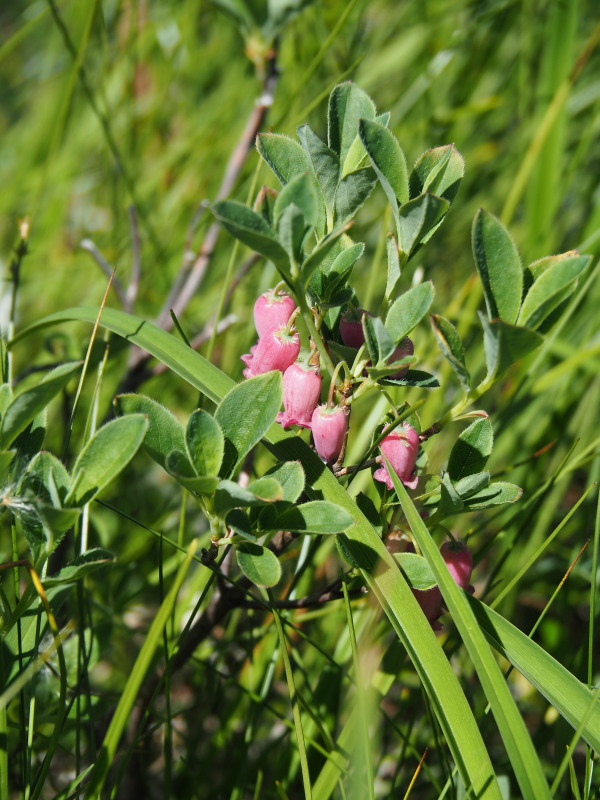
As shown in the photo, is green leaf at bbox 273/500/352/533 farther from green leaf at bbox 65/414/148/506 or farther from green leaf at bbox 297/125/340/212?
green leaf at bbox 297/125/340/212

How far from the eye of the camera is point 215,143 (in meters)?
1.91

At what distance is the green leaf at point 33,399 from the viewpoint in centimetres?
53

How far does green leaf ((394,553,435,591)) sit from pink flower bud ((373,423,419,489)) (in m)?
0.07

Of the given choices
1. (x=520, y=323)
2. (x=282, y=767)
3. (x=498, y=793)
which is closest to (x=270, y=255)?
(x=520, y=323)

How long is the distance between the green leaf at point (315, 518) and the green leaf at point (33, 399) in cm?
20

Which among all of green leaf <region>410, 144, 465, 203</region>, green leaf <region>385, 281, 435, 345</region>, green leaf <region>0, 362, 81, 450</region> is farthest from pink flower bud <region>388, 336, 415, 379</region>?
green leaf <region>0, 362, 81, 450</region>

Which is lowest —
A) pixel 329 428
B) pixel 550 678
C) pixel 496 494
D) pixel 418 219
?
pixel 550 678

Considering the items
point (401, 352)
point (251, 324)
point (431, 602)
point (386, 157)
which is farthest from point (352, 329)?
point (251, 324)

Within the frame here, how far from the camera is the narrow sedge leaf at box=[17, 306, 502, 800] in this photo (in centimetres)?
56

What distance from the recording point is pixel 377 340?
570mm

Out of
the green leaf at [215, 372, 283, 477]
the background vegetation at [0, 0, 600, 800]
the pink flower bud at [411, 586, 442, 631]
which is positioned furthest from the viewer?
the background vegetation at [0, 0, 600, 800]

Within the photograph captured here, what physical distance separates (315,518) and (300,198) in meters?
0.25

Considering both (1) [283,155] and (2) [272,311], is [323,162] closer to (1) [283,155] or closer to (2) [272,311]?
(1) [283,155]

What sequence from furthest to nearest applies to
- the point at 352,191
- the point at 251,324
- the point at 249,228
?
the point at 251,324, the point at 352,191, the point at 249,228
